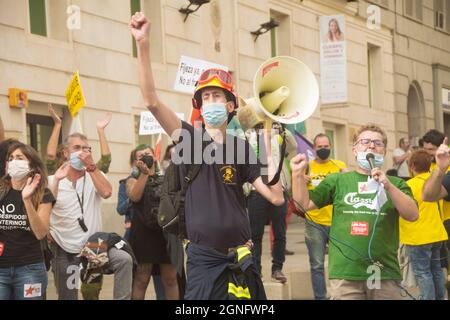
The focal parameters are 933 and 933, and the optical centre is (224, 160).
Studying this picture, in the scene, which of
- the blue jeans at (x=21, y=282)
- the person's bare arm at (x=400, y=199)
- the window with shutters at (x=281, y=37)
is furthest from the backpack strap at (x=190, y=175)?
the window with shutters at (x=281, y=37)

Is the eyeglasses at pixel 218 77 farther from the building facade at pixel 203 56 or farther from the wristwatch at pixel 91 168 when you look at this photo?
the building facade at pixel 203 56

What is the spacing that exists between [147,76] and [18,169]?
1.80 m

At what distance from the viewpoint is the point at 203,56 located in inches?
704

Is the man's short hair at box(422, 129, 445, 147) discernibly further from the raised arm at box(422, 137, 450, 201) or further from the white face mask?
the white face mask

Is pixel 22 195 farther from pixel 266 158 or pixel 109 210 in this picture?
pixel 109 210

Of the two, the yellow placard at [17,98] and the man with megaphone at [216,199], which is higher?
the yellow placard at [17,98]

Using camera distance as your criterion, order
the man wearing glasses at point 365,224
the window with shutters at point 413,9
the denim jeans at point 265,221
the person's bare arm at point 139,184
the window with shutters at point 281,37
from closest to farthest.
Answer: the man wearing glasses at point 365,224
the person's bare arm at point 139,184
the denim jeans at point 265,221
the window with shutters at point 281,37
the window with shutters at point 413,9

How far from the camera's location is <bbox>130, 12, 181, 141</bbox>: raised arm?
16.0ft

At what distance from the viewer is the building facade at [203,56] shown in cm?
1376

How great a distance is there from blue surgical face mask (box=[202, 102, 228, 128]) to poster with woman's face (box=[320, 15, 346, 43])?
17.0m

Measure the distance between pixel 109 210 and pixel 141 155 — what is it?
661 cm

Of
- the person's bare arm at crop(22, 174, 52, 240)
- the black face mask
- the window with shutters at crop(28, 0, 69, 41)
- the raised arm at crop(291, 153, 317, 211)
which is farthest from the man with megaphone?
the window with shutters at crop(28, 0, 69, 41)

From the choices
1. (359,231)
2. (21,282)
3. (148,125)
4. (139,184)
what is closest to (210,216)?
(359,231)

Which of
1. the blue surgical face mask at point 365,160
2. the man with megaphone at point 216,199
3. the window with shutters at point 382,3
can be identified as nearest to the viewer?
the man with megaphone at point 216,199
